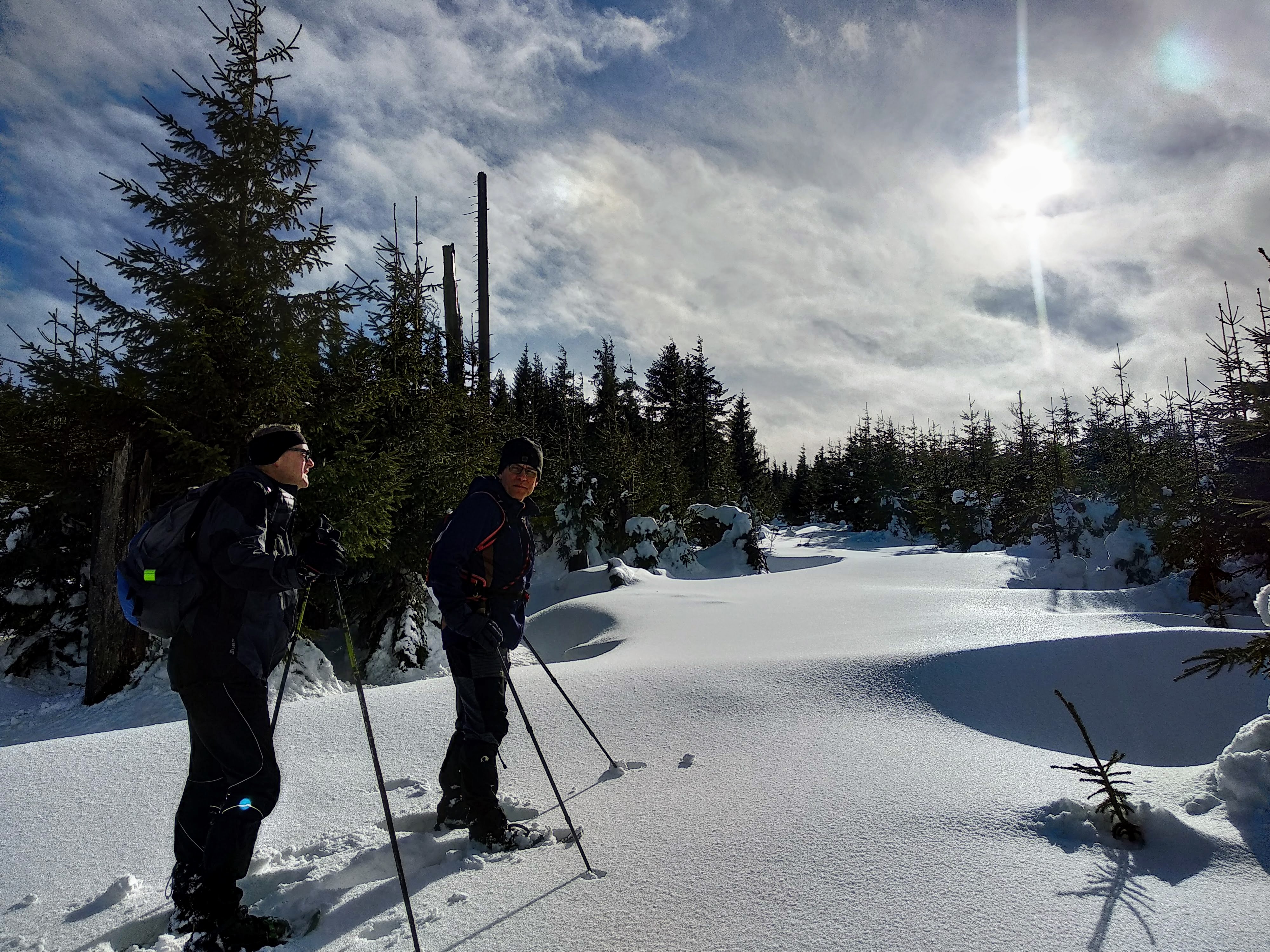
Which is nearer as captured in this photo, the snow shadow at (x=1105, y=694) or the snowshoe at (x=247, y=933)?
the snowshoe at (x=247, y=933)

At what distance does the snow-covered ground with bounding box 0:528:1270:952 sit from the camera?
7.48ft

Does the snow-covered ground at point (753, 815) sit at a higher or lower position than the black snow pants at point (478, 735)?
lower

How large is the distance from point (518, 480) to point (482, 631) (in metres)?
0.77

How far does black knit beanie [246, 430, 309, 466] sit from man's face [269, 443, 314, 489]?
1 cm

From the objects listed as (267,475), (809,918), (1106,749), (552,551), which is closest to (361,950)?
(809,918)

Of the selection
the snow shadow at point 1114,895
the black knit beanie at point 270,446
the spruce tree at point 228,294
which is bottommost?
the snow shadow at point 1114,895

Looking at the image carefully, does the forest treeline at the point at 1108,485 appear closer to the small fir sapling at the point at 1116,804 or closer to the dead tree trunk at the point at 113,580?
the small fir sapling at the point at 1116,804

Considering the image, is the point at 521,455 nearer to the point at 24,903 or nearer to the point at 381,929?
the point at 381,929

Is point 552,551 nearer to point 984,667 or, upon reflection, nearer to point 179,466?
point 179,466

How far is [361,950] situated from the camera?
2240 mm

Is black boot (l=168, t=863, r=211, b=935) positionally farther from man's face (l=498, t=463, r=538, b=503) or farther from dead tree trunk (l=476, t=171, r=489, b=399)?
dead tree trunk (l=476, t=171, r=489, b=399)

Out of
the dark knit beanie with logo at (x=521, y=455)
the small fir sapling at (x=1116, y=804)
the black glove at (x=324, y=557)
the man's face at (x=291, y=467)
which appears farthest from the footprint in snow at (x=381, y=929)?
the small fir sapling at (x=1116, y=804)

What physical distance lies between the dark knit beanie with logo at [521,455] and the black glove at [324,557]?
0.96 metres

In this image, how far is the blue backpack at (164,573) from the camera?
240cm
